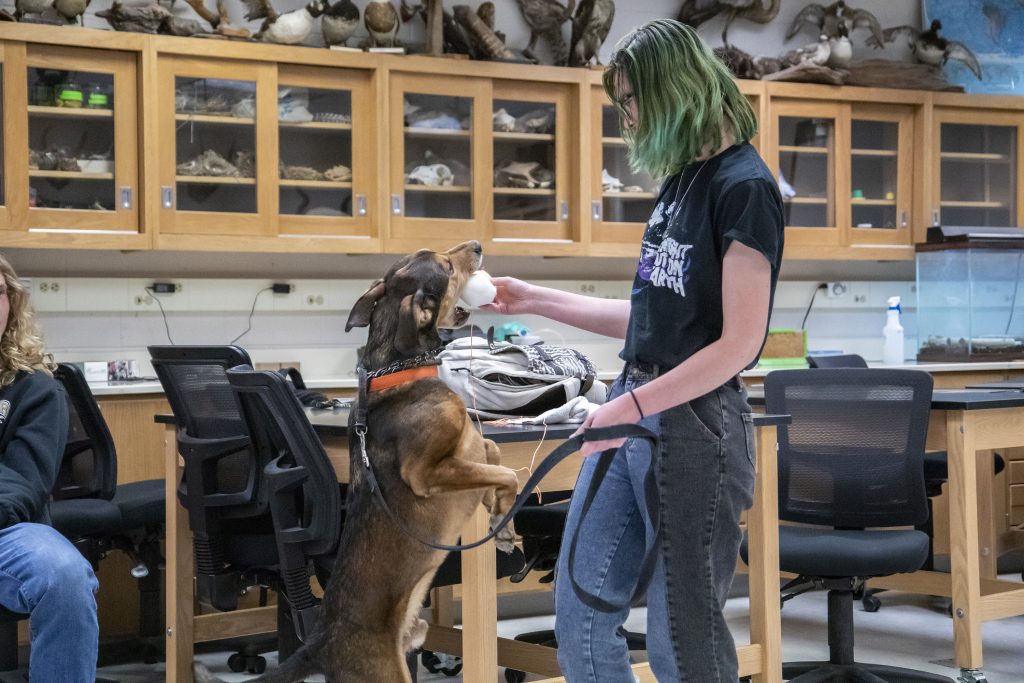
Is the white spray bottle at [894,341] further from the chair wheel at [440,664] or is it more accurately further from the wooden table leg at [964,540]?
the chair wheel at [440,664]

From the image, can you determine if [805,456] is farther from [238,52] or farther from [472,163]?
[238,52]

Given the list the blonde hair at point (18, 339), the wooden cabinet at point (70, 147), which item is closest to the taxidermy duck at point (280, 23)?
the wooden cabinet at point (70, 147)

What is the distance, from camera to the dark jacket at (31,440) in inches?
95.0

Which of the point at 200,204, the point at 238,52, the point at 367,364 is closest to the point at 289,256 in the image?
the point at 200,204

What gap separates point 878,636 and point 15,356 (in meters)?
2.96

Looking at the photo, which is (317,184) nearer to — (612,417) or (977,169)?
(612,417)

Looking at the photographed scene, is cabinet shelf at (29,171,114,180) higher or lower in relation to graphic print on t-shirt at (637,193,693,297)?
higher

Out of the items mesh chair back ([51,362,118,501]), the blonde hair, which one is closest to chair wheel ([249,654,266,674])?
mesh chair back ([51,362,118,501])

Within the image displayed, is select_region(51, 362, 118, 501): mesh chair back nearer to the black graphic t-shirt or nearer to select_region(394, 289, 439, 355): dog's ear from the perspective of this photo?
select_region(394, 289, 439, 355): dog's ear

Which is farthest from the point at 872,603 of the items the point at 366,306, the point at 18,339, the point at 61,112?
the point at 61,112

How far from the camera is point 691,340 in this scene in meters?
1.76

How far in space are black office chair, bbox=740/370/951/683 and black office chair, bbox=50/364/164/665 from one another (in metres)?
1.82

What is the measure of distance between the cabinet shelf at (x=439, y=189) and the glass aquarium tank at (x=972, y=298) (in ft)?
8.05

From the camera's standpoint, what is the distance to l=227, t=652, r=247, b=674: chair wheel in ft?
11.9
